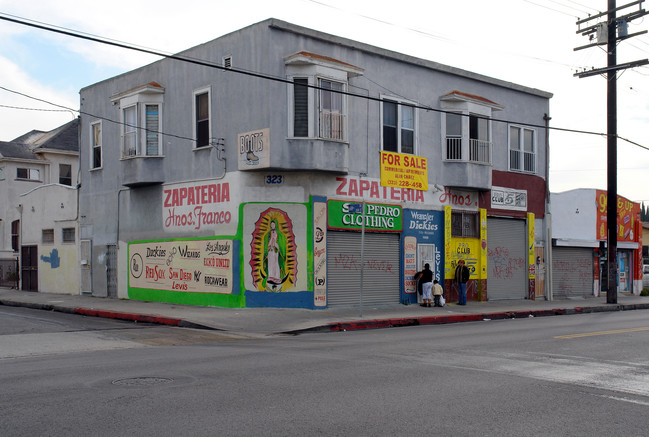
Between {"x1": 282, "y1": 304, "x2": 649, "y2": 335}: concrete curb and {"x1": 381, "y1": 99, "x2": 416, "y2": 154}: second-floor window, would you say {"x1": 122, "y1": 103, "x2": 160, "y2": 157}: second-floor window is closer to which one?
{"x1": 381, "y1": 99, "x2": 416, "y2": 154}: second-floor window

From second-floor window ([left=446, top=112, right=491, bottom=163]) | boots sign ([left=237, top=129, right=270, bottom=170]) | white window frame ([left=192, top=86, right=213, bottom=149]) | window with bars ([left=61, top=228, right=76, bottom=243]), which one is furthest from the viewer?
window with bars ([left=61, top=228, right=76, bottom=243])

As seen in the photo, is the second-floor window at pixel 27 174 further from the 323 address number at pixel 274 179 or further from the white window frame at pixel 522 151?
the white window frame at pixel 522 151

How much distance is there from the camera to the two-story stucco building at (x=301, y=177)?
65.7ft

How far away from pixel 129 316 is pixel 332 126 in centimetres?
826

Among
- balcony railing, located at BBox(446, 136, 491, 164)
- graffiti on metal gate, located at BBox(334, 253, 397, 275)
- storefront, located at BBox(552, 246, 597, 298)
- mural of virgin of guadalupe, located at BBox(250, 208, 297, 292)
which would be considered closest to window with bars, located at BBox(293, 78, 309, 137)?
mural of virgin of guadalupe, located at BBox(250, 208, 297, 292)

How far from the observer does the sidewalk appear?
16844mm

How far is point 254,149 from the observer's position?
65.4 ft

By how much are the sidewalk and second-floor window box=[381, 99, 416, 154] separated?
5549 mm

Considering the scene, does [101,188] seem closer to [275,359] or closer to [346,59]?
[346,59]

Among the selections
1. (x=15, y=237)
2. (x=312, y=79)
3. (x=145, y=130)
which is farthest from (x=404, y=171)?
(x=15, y=237)

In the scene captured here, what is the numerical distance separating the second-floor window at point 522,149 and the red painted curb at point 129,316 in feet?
52.2

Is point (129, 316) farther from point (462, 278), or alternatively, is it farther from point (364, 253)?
point (462, 278)

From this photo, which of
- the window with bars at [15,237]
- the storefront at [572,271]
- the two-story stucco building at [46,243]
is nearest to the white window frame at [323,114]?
the two-story stucco building at [46,243]

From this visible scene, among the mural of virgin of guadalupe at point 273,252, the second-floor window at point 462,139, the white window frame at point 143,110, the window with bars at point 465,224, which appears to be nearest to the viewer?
the mural of virgin of guadalupe at point 273,252
